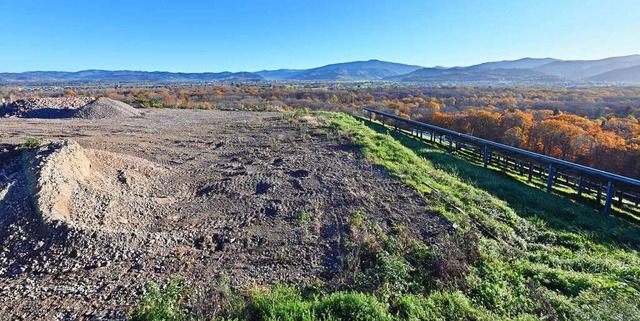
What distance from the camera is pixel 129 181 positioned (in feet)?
28.0

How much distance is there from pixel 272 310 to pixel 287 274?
1069 millimetres

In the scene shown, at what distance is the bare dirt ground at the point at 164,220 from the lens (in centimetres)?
499

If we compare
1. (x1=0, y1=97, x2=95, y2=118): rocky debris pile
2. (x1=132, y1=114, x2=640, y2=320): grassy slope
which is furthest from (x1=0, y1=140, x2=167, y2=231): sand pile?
(x1=0, y1=97, x2=95, y2=118): rocky debris pile

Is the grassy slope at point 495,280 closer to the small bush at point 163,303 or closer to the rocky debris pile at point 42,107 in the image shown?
the small bush at point 163,303

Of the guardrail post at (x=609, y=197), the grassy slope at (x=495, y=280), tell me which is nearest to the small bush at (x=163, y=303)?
the grassy slope at (x=495, y=280)

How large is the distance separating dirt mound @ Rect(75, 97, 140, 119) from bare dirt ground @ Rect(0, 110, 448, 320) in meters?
13.3

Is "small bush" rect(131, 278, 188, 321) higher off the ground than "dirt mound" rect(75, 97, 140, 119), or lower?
lower

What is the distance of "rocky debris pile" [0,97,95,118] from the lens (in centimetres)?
2361

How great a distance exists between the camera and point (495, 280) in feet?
17.0

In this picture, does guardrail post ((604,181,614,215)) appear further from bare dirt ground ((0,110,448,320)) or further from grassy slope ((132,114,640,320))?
bare dirt ground ((0,110,448,320))

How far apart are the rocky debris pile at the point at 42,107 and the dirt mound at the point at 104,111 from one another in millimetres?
1151

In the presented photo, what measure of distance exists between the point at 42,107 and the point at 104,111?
17.2ft

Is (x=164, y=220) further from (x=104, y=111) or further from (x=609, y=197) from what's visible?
(x=104, y=111)

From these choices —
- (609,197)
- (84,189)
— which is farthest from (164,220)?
(609,197)
